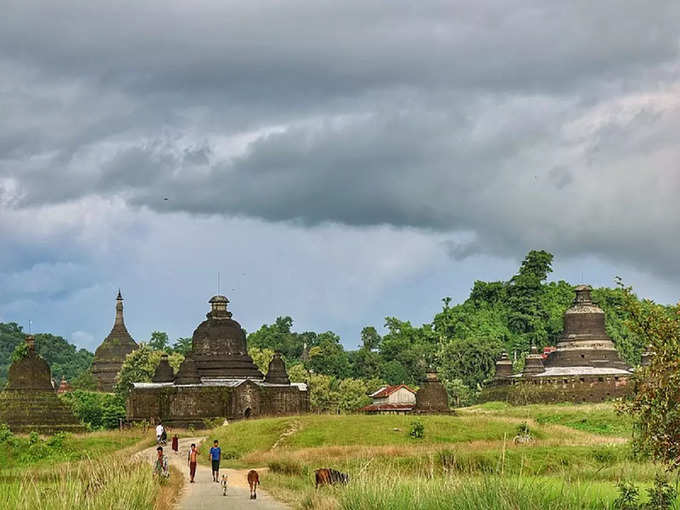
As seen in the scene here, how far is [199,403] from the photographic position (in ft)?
240

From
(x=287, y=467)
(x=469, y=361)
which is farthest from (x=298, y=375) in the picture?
(x=287, y=467)

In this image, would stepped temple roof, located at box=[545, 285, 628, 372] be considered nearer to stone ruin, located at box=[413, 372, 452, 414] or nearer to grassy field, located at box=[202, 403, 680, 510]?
grassy field, located at box=[202, 403, 680, 510]

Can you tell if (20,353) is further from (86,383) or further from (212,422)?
(86,383)

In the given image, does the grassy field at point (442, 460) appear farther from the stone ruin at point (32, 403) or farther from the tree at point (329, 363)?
the tree at point (329, 363)

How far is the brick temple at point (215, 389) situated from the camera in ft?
239

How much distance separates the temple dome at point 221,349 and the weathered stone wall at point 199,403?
2702mm

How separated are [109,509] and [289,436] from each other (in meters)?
33.1

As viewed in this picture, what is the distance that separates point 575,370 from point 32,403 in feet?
147

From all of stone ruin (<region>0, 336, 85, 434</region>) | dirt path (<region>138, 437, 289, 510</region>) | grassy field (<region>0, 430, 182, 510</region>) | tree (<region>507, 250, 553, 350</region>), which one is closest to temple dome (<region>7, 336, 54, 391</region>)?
stone ruin (<region>0, 336, 85, 434</region>)

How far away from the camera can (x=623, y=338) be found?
132 meters

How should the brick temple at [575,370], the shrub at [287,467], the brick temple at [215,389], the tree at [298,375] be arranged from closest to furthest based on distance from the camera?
the shrub at [287,467], the brick temple at [215,389], the brick temple at [575,370], the tree at [298,375]

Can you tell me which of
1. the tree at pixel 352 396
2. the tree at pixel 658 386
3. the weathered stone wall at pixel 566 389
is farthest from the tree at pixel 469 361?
the tree at pixel 658 386

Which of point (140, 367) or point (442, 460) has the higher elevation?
point (140, 367)

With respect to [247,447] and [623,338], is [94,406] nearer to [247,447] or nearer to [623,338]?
[247,447]
